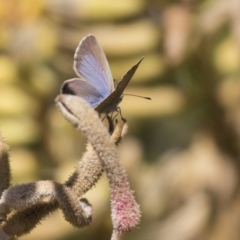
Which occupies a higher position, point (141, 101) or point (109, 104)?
point (109, 104)

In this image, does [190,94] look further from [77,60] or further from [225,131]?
[77,60]

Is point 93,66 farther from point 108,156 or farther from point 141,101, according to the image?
point 141,101

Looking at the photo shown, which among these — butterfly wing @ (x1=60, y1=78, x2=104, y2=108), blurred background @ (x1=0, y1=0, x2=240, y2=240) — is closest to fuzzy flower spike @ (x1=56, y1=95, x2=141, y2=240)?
butterfly wing @ (x1=60, y1=78, x2=104, y2=108)

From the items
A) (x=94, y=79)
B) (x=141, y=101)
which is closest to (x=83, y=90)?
(x=94, y=79)

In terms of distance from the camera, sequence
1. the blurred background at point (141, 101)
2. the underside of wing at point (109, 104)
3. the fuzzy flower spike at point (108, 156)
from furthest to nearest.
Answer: the blurred background at point (141, 101) < the underside of wing at point (109, 104) < the fuzzy flower spike at point (108, 156)

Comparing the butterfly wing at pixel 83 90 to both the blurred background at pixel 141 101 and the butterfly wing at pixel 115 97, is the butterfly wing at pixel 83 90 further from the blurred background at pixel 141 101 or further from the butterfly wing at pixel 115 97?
the blurred background at pixel 141 101

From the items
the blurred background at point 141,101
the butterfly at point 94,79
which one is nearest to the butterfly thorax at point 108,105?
the butterfly at point 94,79
